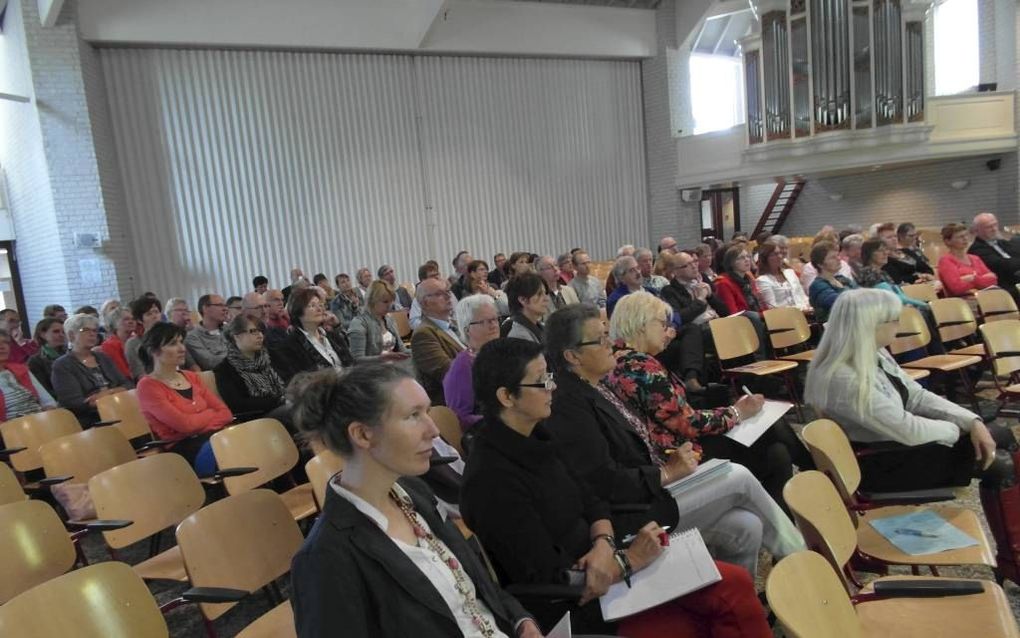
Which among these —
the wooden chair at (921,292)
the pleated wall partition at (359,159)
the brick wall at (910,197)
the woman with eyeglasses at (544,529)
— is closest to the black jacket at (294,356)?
the woman with eyeglasses at (544,529)

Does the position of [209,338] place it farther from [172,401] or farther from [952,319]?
[952,319]

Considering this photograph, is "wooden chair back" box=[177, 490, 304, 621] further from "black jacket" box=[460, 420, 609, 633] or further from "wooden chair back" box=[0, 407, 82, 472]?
"wooden chair back" box=[0, 407, 82, 472]

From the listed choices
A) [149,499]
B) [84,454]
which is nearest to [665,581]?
[149,499]

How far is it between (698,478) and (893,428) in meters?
0.89

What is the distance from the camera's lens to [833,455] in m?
2.18

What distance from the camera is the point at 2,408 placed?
4.15m

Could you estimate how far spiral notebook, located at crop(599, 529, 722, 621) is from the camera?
166cm

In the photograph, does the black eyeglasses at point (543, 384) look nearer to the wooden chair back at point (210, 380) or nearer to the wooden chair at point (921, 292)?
the wooden chair back at point (210, 380)

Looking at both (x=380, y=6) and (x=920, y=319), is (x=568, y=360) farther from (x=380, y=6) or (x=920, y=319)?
(x=380, y=6)

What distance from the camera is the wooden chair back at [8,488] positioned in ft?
8.79

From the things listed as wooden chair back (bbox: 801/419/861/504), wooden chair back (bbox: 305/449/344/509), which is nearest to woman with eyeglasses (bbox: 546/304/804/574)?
wooden chair back (bbox: 801/419/861/504)

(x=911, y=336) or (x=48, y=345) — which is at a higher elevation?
(x=48, y=345)

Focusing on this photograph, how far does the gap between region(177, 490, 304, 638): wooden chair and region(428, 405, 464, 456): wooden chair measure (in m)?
0.89

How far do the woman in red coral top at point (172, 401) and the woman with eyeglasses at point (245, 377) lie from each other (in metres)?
0.30
